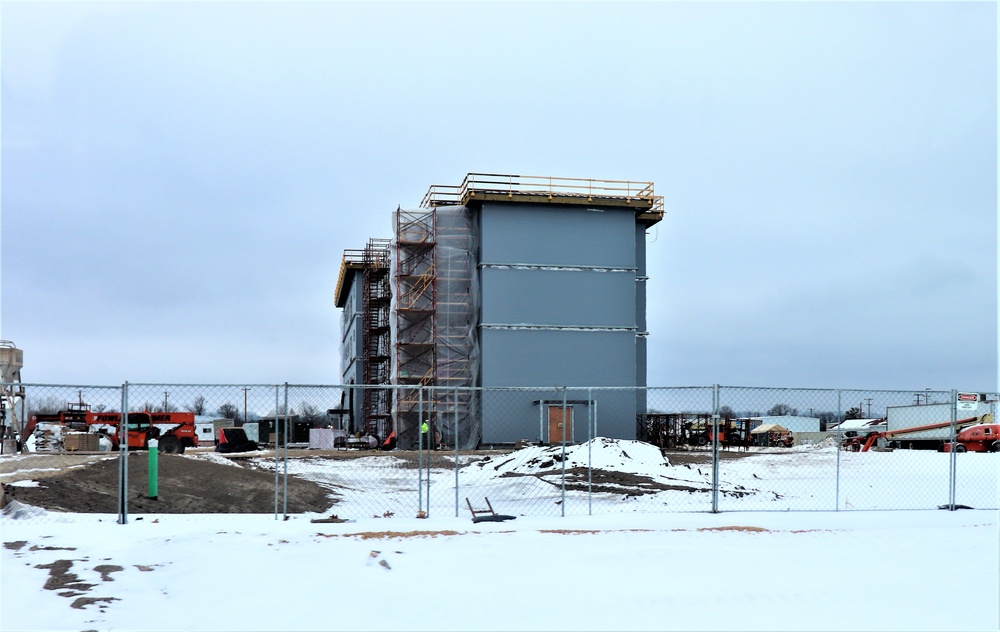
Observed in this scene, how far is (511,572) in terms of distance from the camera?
1016 centimetres

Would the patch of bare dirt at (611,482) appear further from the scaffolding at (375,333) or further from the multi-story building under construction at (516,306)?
the scaffolding at (375,333)

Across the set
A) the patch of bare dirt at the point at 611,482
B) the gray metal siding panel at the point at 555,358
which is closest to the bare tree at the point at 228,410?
the patch of bare dirt at the point at 611,482

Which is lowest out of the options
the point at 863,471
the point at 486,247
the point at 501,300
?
the point at 863,471

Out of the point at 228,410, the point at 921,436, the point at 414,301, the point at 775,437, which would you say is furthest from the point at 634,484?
the point at 775,437

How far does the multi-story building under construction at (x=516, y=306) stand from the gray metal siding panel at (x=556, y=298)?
5 centimetres

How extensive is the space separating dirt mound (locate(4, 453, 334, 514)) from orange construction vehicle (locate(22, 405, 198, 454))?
40.3 feet

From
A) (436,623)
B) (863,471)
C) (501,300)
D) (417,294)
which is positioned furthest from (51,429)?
(436,623)

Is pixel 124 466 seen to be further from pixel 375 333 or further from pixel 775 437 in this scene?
pixel 775 437

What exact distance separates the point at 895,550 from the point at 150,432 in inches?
1382

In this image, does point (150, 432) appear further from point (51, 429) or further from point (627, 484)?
point (627, 484)

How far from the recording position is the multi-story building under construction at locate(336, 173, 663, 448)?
4709cm

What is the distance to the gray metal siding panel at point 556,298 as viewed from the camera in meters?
47.3

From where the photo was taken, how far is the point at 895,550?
Answer: 1177 cm

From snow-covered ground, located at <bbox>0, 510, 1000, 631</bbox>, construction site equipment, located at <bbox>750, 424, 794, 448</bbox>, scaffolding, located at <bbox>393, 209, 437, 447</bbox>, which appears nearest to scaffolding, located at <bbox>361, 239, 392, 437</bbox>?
scaffolding, located at <bbox>393, 209, 437, 447</bbox>
